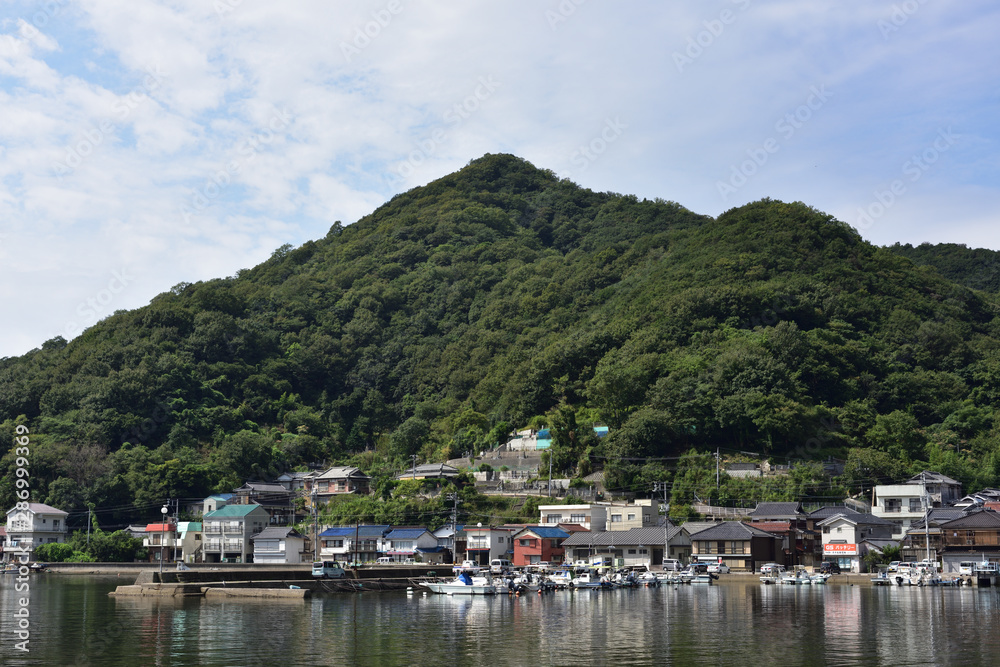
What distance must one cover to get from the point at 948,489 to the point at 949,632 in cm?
3509

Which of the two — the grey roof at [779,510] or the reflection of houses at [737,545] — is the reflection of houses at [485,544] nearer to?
the reflection of houses at [737,545]

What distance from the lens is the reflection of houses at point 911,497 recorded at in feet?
186

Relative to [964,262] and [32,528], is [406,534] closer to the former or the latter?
[32,528]

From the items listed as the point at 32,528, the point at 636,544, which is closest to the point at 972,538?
the point at 636,544

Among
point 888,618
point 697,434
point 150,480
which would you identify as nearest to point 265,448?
point 150,480

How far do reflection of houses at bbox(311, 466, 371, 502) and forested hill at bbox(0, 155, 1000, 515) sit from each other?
4.93 metres

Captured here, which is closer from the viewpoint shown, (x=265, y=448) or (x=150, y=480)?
(x=150, y=480)

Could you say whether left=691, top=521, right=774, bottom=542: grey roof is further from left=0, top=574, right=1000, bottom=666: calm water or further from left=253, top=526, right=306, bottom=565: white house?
left=253, top=526, right=306, bottom=565: white house

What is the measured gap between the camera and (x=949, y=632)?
26688 mm

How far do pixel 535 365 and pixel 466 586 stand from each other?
40784mm

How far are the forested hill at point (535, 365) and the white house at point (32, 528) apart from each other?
1970 millimetres

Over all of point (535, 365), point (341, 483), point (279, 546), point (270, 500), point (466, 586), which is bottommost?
point (466, 586)

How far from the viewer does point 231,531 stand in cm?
6650

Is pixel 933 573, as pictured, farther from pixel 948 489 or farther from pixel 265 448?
pixel 265 448
